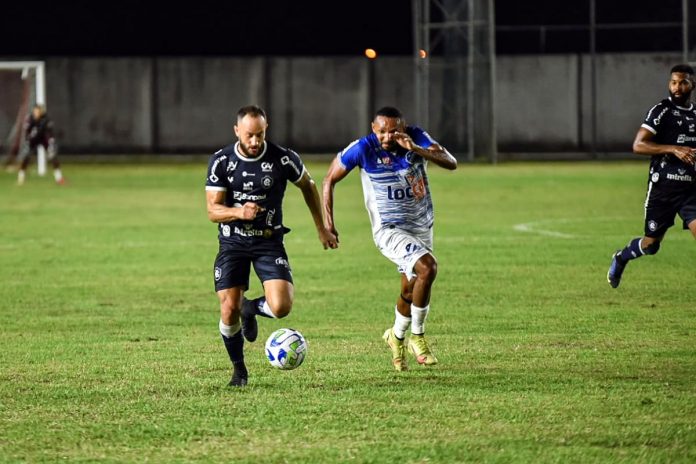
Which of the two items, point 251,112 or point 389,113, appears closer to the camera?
point 251,112

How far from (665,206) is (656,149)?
71 centimetres

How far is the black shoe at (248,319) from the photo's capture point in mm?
9953

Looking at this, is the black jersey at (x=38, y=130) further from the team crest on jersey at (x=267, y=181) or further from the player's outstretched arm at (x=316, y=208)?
the team crest on jersey at (x=267, y=181)

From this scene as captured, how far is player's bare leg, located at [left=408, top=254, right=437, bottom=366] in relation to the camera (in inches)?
413

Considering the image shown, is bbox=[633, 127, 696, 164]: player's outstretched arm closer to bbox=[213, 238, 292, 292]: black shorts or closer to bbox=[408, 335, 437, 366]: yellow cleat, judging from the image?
bbox=[408, 335, 437, 366]: yellow cleat

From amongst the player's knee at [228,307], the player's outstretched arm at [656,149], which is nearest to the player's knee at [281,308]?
the player's knee at [228,307]

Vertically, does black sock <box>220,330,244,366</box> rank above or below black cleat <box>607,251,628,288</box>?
above

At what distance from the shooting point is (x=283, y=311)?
9.66 m

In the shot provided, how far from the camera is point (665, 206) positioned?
13523 mm

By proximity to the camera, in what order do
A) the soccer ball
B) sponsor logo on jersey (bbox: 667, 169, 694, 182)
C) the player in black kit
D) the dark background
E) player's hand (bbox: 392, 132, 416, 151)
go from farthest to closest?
1. the dark background
2. sponsor logo on jersey (bbox: 667, 169, 694, 182)
3. the player in black kit
4. player's hand (bbox: 392, 132, 416, 151)
5. the soccer ball

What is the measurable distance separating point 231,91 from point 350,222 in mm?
22397


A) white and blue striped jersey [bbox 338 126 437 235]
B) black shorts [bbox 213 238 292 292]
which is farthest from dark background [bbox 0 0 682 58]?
black shorts [bbox 213 238 292 292]

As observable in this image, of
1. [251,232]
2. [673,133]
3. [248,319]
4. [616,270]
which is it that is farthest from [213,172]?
[616,270]

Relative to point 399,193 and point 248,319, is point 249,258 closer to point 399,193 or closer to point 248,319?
point 248,319
